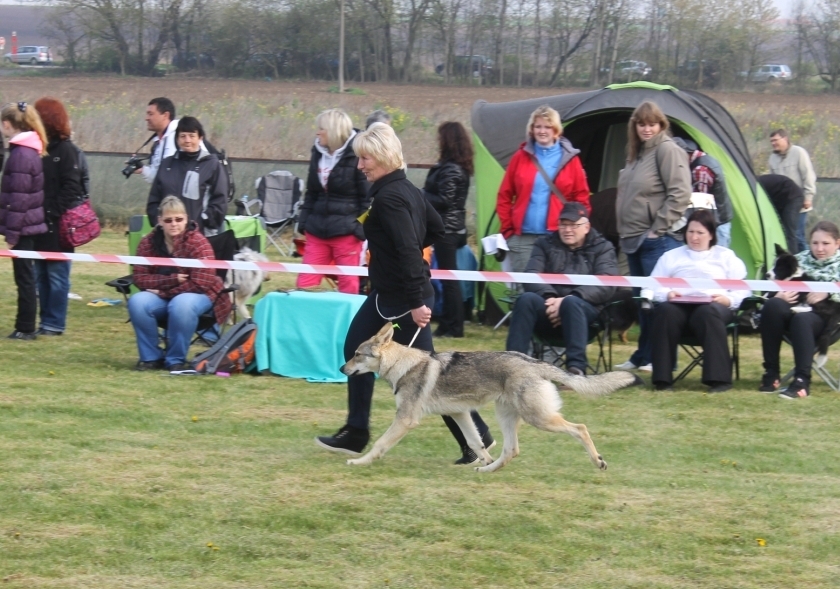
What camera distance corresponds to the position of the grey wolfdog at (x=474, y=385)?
5.31m

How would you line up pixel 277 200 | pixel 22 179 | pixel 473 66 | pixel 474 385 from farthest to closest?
pixel 473 66, pixel 277 200, pixel 22 179, pixel 474 385

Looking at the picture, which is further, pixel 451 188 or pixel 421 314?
pixel 451 188

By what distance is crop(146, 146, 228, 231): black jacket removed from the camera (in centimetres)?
875

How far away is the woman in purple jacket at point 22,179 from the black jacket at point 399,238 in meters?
4.10

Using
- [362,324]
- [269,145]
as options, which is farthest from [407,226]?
[269,145]

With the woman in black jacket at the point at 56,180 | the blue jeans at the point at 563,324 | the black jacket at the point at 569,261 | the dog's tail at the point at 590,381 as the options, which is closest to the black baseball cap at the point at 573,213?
the black jacket at the point at 569,261

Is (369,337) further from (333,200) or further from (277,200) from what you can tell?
(277,200)

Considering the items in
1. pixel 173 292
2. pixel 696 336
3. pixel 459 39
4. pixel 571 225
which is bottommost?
pixel 696 336

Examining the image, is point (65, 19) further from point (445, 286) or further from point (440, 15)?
point (445, 286)

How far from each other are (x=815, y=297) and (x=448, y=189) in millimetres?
3157

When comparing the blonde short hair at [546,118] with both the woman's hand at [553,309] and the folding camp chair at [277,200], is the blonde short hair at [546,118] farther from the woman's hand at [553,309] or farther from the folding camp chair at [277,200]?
the folding camp chair at [277,200]

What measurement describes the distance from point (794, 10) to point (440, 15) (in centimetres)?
1003

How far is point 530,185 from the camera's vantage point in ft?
29.1

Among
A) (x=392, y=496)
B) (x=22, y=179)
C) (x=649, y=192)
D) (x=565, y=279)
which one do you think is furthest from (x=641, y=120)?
(x=22, y=179)
